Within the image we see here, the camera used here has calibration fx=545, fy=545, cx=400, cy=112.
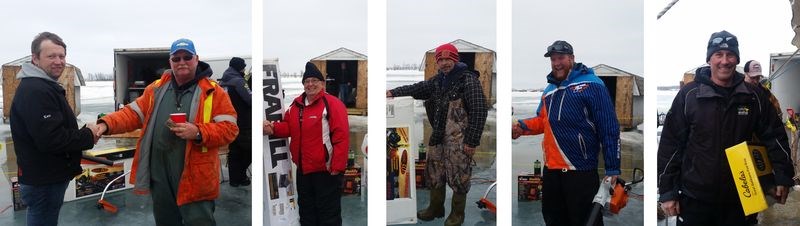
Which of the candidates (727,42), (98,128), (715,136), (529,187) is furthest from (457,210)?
(98,128)

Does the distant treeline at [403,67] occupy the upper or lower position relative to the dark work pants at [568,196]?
upper

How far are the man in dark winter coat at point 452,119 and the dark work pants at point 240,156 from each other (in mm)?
765

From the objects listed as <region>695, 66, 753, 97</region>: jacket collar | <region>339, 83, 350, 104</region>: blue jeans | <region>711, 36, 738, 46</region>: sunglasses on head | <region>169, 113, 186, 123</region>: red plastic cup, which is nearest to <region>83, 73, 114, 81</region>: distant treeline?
<region>169, 113, 186, 123</region>: red plastic cup

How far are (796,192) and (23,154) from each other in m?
3.83

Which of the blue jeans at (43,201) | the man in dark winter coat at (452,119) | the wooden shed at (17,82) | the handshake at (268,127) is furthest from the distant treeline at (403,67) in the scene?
the blue jeans at (43,201)

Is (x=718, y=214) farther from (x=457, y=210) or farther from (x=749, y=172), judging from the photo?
(x=457, y=210)

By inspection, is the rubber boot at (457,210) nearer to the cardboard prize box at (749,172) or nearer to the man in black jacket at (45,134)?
the cardboard prize box at (749,172)

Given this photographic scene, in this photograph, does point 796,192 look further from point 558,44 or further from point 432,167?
point 432,167

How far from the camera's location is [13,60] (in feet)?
9.16

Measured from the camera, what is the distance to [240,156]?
9.22ft

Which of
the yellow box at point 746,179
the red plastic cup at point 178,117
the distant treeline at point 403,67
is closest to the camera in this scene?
the yellow box at point 746,179

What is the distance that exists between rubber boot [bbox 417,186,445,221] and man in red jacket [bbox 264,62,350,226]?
0.44 meters

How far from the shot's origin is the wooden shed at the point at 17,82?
2742 mm

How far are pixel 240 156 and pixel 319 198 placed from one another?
0.46 meters
